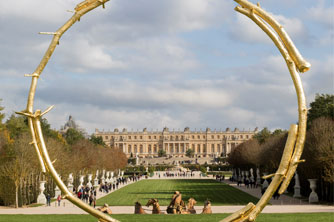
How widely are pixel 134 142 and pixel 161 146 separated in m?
11.1

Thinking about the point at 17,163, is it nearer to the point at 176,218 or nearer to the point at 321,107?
the point at 176,218

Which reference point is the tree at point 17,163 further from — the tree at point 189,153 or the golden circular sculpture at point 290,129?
the tree at point 189,153

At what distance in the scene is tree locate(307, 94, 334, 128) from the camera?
2106 inches

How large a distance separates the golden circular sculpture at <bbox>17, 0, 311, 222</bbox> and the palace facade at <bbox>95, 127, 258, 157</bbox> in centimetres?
17884

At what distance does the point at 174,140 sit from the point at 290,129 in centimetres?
18095

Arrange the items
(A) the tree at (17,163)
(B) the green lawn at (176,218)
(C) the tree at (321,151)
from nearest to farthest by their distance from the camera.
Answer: (B) the green lawn at (176,218), (C) the tree at (321,151), (A) the tree at (17,163)

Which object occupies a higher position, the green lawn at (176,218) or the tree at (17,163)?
the tree at (17,163)

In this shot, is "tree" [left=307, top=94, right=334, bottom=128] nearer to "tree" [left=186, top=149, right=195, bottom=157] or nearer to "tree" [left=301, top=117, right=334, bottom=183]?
"tree" [left=301, top=117, right=334, bottom=183]

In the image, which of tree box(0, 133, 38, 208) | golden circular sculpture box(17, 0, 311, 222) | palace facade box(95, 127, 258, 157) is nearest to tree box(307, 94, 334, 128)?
tree box(0, 133, 38, 208)

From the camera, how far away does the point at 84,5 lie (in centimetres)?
892

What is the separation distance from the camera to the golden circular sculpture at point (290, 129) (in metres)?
8.02

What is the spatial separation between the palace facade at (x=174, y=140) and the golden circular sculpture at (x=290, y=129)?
587 ft

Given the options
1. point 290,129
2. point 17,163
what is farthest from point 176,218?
point 17,163

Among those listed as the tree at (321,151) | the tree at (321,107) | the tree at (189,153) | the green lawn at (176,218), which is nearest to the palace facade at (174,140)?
the tree at (189,153)
